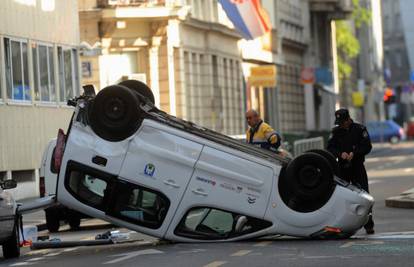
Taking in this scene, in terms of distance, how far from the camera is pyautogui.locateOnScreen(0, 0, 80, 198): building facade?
37.1 m

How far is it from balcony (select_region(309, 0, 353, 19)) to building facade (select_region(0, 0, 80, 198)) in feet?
138

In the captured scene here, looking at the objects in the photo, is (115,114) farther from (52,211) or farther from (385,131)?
(385,131)

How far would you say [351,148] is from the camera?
21031 millimetres

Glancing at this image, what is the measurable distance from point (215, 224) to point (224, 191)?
569 millimetres

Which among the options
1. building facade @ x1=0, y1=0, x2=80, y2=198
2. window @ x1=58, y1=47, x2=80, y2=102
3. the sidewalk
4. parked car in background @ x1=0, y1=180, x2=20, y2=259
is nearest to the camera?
parked car in background @ x1=0, y1=180, x2=20, y2=259

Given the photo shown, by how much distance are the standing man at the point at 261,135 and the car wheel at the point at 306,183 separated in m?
3.79

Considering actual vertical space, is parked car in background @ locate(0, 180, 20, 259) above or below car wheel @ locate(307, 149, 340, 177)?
below

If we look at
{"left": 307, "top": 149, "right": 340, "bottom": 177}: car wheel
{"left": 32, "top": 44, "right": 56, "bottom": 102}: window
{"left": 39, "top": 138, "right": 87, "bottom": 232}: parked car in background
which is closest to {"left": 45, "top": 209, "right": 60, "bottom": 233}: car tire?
{"left": 39, "top": 138, "right": 87, "bottom": 232}: parked car in background

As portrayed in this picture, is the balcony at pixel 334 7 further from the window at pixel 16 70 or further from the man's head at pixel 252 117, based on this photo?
the man's head at pixel 252 117

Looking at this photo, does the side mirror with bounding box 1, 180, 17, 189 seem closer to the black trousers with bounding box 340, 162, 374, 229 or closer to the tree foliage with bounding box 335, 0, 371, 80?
the black trousers with bounding box 340, 162, 374, 229

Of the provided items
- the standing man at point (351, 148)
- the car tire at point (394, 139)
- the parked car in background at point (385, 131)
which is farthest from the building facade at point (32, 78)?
the car tire at point (394, 139)

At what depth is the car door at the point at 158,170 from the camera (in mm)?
18453

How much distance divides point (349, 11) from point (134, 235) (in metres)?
64.8

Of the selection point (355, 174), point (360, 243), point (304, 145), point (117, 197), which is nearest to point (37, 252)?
point (117, 197)
